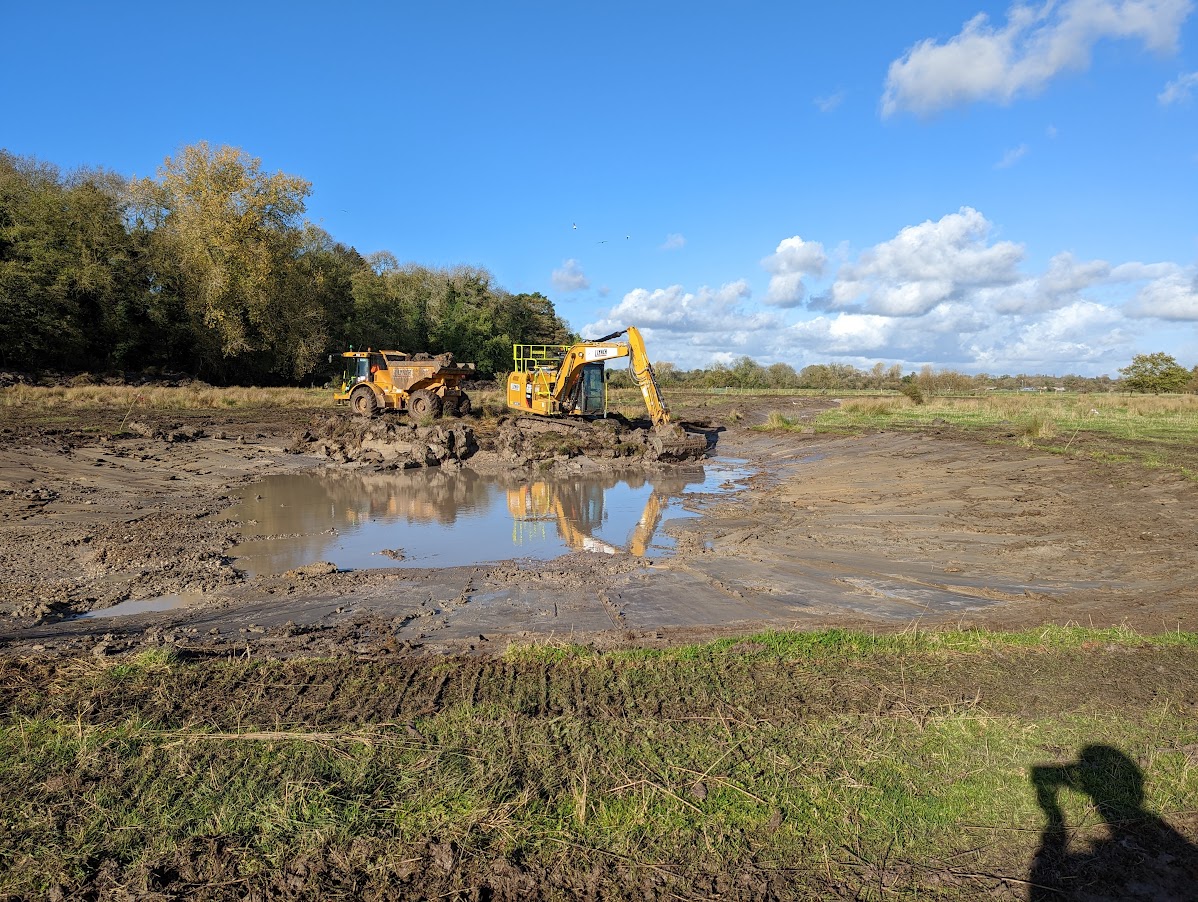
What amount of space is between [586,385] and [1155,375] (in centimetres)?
4515

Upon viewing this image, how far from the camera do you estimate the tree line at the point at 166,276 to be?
3653 cm

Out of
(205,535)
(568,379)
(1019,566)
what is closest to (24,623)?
(205,535)

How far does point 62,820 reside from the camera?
372 cm

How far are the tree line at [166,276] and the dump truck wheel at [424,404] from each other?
19.2 metres

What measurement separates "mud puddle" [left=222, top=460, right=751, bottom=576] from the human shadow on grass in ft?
23.6

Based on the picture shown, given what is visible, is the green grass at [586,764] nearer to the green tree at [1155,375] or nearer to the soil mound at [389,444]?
the soil mound at [389,444]

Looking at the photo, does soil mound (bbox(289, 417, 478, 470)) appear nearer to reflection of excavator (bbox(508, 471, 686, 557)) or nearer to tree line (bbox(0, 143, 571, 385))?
reflection of excavator (bbox(508, 471, 686, 557))

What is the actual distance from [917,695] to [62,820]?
5.36m

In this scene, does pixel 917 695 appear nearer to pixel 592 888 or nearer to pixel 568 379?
pixel 592 888

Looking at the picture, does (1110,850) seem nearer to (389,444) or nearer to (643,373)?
(643,373)

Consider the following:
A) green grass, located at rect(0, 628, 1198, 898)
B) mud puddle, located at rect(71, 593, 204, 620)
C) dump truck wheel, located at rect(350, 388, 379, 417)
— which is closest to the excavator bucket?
dump truck wheel, located at rect(350, 388, 379, 417)

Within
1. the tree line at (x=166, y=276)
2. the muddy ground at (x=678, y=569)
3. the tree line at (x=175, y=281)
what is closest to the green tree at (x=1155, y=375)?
the tree line at (x=175, y=281)

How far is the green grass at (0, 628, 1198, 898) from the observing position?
11.8 ft

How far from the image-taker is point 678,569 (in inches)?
392
